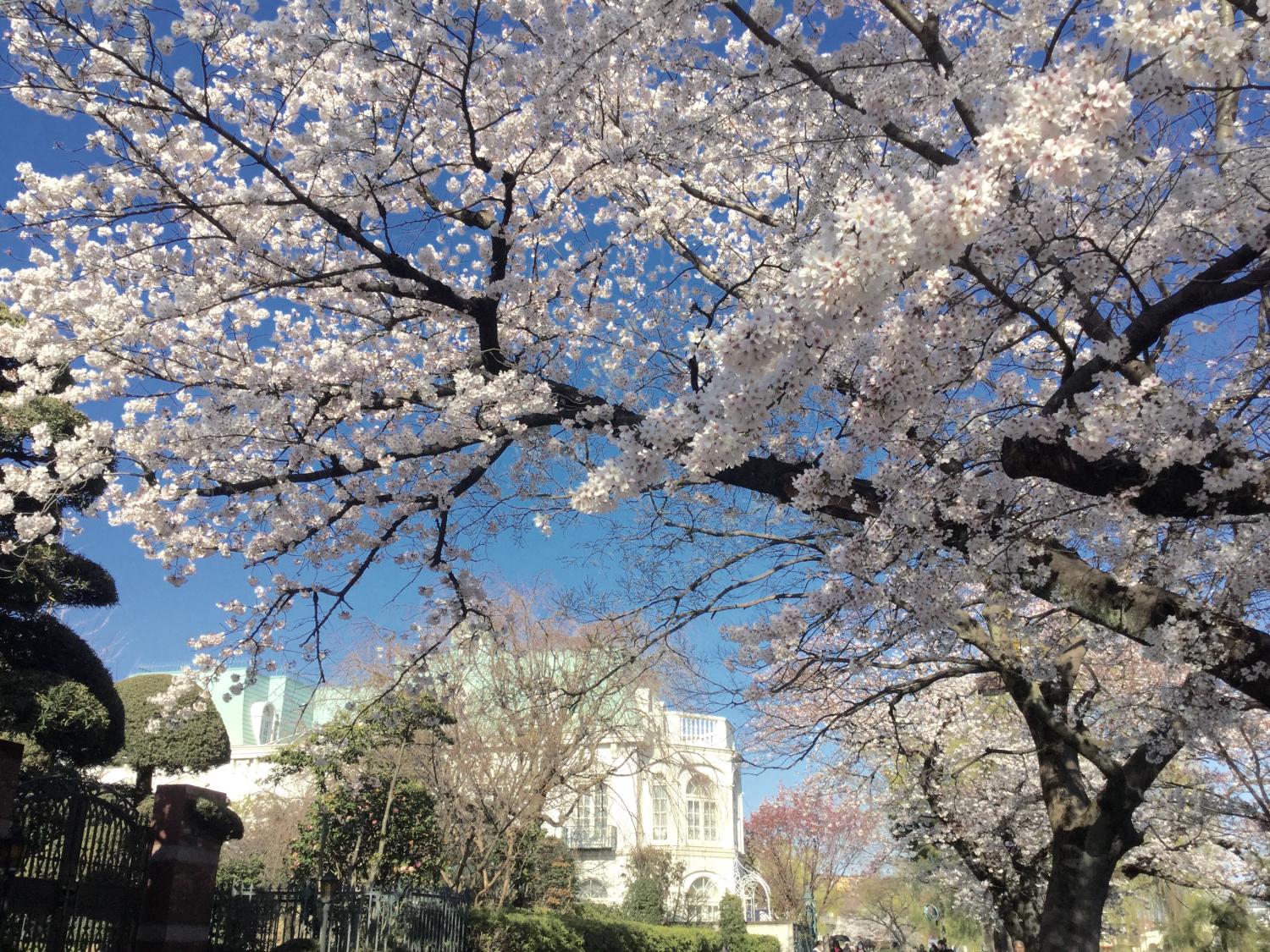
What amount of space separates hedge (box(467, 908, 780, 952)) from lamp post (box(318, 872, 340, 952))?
3369 mm

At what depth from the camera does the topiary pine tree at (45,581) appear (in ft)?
21.9

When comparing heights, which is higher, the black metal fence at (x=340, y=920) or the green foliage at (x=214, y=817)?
the green foliage at (x=214, y=817)

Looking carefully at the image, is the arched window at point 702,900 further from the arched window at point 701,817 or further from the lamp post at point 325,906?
the lamp post at point 325,906

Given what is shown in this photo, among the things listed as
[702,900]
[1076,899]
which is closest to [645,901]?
[702,900]

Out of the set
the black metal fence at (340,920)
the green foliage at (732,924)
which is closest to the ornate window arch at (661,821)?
the green foliage at (732,924)

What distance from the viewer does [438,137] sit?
716 centimetres

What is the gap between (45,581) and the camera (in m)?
7.45

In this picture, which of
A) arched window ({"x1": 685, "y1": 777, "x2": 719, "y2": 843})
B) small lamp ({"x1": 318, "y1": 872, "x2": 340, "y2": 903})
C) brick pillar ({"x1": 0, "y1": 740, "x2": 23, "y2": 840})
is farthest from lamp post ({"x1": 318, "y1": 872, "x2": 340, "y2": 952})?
arched window ({"x1": 685, "y1": 777, "x2": 719, "y2": 843})

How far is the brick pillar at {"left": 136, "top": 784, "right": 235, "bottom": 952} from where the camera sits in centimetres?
700

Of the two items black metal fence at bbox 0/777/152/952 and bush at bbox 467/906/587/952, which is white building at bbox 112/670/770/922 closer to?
bush at bbox 467/906/587/952

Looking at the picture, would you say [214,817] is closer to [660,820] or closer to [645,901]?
[645,901]

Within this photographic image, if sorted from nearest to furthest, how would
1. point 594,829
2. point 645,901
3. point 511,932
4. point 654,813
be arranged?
point 511,932
point 645,901
point 594,829
point 654,813

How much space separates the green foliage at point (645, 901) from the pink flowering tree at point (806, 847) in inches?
243

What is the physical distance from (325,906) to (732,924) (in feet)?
67.3
